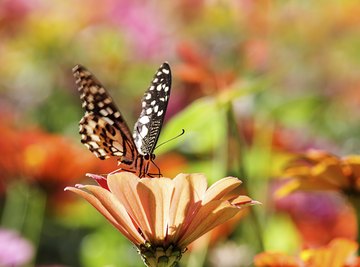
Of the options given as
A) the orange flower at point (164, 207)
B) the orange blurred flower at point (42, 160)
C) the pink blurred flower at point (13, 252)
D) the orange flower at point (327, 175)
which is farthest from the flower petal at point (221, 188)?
the orange blurred flower at point (42, 160)

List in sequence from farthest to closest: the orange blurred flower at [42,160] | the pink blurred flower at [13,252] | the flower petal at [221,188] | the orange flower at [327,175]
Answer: the orange blurred flower at [42,160] → the pink blurred flower at [13,252] → the orange flower at [327,175] → the flower petal at [221,188]

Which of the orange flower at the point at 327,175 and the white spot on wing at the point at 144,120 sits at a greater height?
the white spot on wing at the point at 144,120

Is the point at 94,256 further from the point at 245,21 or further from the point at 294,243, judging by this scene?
the point at 245,21

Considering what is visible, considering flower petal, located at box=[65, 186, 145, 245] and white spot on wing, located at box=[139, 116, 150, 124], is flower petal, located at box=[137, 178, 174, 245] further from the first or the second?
white spot on wing, located at box=[139, 116, 150, 124]

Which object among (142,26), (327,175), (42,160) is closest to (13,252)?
(42,160)

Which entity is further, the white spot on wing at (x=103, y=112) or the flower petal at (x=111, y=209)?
the white spot on wing at (x=103, y=112)

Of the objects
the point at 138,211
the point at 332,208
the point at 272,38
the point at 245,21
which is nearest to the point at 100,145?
the point at 138,211

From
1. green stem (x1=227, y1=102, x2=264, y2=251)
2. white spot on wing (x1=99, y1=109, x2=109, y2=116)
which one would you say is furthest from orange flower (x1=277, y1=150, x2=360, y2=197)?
white spot on wing (x1=99, y1=109, x2=109, y2=116)

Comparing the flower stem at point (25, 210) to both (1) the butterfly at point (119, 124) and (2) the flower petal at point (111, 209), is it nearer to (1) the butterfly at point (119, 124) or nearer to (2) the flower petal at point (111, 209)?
(1) the butterfly at point (119, 124)
